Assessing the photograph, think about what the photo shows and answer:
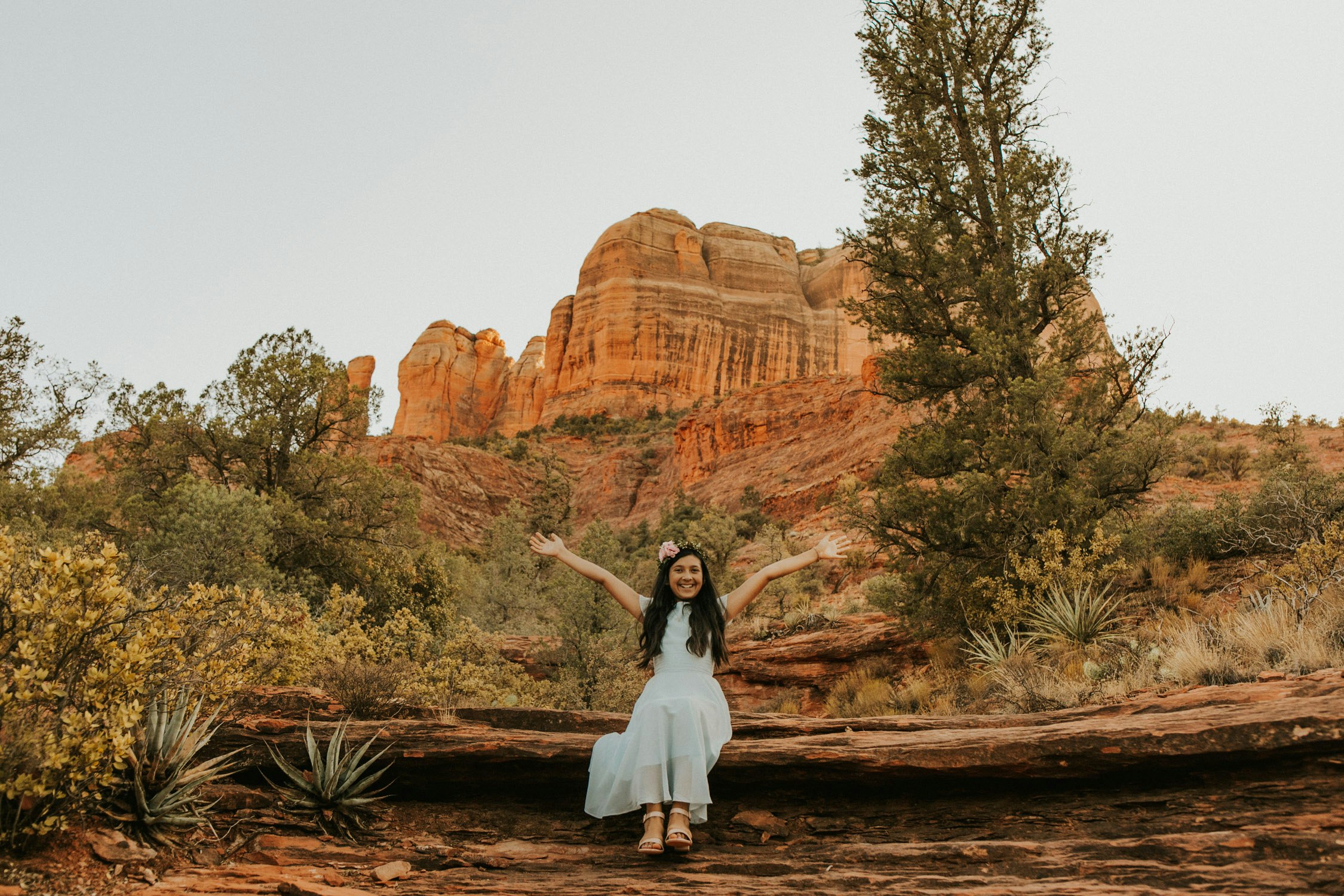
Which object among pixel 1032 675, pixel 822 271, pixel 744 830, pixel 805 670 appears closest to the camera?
pixel 744 830

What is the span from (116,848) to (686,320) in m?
71.7

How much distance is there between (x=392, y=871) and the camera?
14.2 feet

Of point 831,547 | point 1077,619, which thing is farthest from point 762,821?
point 1077,619

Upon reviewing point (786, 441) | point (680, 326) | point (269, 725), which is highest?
point (680, 326)

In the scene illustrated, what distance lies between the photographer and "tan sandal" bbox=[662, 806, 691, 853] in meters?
4.34

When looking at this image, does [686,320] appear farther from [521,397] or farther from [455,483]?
[455,483]

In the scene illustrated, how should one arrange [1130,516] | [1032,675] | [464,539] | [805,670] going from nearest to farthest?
[1032,675] → [1130,516] → [805,670] → [464,539]

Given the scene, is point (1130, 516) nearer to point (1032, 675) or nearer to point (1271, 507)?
point (1271, 507)

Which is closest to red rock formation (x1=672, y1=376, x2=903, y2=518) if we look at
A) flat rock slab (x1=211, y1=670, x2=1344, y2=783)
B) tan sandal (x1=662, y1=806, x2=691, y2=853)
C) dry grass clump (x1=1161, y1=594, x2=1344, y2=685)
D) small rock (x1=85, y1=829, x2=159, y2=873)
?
dry grass clump (x1=1161, y1=594, x2=1344, y2=685)

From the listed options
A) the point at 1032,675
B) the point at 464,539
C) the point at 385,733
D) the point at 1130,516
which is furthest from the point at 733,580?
the point at 464,539

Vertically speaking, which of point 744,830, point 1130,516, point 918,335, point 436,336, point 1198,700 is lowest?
point 744,830

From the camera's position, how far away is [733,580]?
23172 millimetres

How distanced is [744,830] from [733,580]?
18.4 m

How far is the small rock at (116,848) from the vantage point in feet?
13.2
